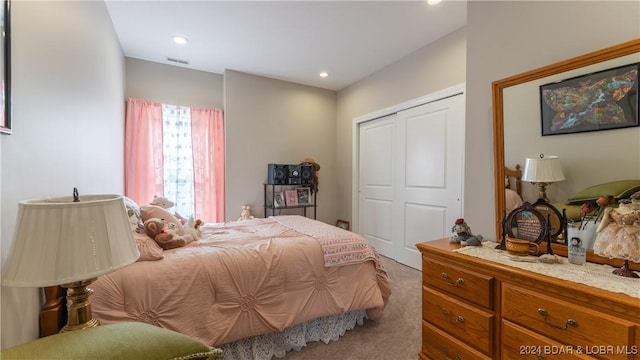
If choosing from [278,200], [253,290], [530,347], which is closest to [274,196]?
[278,200]

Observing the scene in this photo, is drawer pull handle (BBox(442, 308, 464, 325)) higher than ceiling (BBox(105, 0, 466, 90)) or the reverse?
the reverse

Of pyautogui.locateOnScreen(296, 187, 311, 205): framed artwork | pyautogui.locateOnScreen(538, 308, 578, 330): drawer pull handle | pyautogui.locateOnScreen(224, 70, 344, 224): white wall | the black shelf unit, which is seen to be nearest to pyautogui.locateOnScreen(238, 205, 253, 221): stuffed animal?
pyautogui.locateOnScreen(224, 70, 344, 224): white wall

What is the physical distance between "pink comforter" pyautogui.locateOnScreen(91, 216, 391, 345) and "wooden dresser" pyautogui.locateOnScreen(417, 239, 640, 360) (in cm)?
63

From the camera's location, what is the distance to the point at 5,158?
86 centimetres

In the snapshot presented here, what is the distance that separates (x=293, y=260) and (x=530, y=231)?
136 centimetres

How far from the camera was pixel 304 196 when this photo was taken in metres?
4.25

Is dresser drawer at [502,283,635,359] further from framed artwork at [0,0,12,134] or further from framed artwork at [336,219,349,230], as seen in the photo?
framed artwork at [336,219,349,230]

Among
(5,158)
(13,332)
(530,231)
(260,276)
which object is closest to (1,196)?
(5,158)

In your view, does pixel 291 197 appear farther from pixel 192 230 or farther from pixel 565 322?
pixel 565 322

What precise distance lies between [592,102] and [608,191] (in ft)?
1.31

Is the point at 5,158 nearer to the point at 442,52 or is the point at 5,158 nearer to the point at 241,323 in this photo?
the point at 241,323

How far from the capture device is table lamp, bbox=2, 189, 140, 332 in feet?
2.33

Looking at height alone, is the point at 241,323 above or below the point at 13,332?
below

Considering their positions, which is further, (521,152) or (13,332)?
(521,152)
